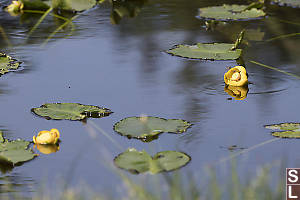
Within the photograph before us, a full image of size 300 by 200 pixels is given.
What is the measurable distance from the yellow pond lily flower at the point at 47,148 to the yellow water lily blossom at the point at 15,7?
1.95m

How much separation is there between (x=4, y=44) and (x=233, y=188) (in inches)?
78.2

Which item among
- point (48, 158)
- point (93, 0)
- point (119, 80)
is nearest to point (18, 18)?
point (93, 0)

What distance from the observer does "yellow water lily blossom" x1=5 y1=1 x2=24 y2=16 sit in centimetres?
378

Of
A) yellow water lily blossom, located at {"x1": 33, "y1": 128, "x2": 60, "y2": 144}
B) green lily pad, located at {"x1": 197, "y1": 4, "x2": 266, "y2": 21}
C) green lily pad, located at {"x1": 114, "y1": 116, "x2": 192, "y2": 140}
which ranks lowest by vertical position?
green lily pad, located at {"x1": 114, "y1": 116, "x2": 192, "y2": 140}

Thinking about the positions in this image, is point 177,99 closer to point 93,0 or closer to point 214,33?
point 214,33

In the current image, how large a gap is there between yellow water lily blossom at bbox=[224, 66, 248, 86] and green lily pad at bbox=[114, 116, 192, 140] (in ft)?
1.47

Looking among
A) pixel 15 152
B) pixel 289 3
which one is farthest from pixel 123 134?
pixel 289 3

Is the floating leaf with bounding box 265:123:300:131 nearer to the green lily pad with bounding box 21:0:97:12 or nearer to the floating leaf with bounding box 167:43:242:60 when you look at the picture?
the floating leaf with bounding box 167:43:242:60

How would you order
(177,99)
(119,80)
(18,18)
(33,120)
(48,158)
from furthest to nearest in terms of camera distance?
(18,18)
(119,80)
(177,99)
(33,120)
(48,158)

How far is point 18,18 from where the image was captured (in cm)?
364
